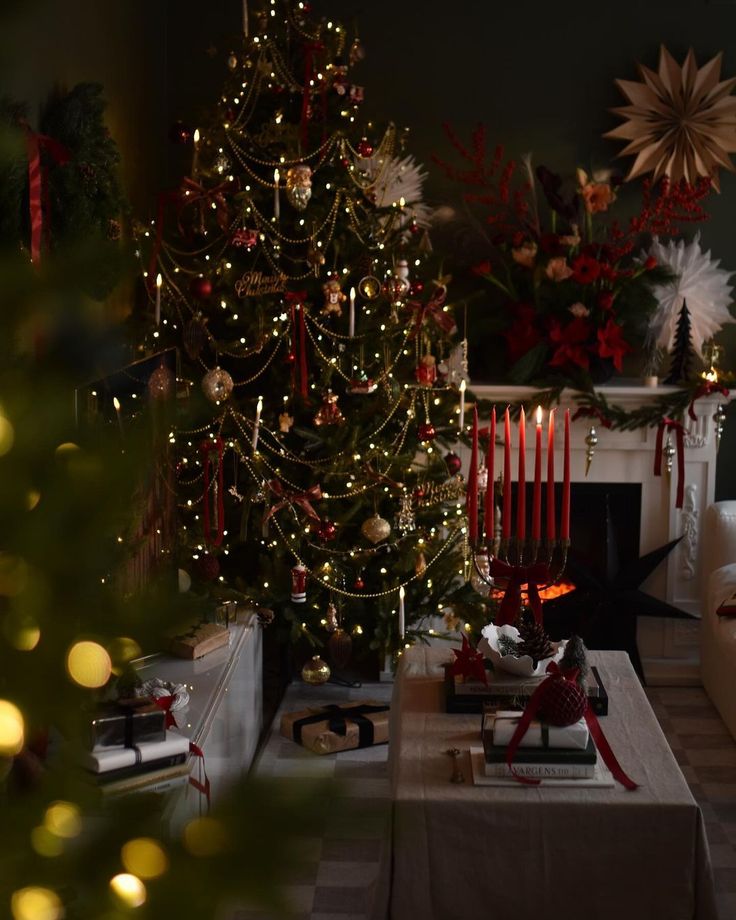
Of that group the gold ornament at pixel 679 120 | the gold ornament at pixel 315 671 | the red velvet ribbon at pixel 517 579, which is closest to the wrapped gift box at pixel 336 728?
the gold ornament at pixel 315 671

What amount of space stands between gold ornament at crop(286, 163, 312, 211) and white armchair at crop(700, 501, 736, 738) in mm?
2067

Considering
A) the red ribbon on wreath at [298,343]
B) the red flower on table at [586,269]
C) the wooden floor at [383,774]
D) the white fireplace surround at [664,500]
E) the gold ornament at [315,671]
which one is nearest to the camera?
the wooden floor at [383,774]

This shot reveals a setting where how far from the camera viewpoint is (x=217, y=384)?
151 inches

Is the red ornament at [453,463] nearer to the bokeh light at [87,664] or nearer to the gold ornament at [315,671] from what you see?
the gold ornament at [315,671]

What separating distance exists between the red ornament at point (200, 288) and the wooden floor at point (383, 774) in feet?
5.11

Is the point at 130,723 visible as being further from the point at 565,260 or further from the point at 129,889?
the point at 565,260

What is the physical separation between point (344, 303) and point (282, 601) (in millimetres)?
1130

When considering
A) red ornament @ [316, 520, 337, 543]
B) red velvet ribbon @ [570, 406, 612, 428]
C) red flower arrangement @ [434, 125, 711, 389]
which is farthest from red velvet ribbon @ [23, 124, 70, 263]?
red velvet ribbon @ [570, 406, 612, 428]

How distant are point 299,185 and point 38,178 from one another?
1.47m

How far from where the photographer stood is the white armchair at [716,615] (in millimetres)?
4215

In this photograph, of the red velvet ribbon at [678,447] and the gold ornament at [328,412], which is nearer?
the gold ornament at [328,412]

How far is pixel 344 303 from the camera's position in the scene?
416cm

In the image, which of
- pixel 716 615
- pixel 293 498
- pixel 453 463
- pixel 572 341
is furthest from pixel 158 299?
pixel 716 615

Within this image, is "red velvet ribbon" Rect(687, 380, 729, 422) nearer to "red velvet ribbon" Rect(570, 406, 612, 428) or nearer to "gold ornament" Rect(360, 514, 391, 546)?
"red velvet ribbon" Rect(570, 406, 612, 428)
